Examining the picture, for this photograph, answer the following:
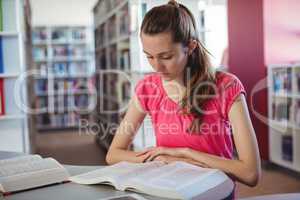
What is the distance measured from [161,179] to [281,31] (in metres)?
2.80

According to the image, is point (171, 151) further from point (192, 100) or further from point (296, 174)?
point (296, 174)

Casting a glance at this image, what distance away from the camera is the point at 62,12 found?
6.36 meters

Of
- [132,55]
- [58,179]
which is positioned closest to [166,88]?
[58,179]

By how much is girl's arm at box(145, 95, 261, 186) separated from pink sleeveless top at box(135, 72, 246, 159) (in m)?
0.04

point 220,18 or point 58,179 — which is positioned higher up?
point 220,18

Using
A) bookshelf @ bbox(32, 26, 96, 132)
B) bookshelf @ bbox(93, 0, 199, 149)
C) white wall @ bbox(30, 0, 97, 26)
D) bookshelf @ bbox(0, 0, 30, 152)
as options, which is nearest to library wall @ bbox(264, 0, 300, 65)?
bookshelf @ bbox(93, 0, 199, 149)

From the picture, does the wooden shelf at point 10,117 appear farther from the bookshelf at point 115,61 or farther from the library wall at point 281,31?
the library wall at point 281,31

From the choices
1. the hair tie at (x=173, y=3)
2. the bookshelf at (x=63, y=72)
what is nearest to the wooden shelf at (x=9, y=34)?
the hair tie at (x=173, y=3)

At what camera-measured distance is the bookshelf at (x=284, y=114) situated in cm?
300

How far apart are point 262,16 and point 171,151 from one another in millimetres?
2520

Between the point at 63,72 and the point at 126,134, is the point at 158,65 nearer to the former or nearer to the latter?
the point at 126,134

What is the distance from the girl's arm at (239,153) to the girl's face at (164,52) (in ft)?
0.64

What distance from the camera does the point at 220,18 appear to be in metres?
2.95

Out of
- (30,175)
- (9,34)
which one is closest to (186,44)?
(30,175)
